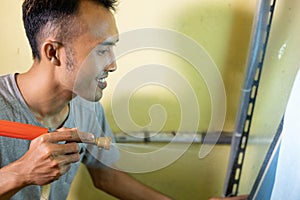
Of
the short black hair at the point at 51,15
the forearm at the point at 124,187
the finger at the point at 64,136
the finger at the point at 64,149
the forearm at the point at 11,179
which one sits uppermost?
the short black hair at the point at 51,15

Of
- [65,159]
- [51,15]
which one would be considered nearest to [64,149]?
[65,159]

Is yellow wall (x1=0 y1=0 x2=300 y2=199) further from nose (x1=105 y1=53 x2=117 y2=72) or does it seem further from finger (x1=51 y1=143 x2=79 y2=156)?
finger (x1=51 y1=143 x2=79 y2=156)

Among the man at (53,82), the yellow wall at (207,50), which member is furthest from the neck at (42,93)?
the yellow wall at (207,50)

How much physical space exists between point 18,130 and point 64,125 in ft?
0.74

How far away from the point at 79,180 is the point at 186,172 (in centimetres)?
30

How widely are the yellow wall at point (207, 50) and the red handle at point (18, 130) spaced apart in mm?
263

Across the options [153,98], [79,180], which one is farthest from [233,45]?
[79,180]

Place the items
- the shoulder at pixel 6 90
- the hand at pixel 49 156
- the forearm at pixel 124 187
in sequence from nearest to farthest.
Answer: the hand at pixel 49 156, the shoulder at pixel 6 90, the forearm at pixel 124 187

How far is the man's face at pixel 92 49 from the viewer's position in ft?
2.41

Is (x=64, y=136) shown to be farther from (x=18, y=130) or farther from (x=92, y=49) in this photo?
(x=92, y=49)

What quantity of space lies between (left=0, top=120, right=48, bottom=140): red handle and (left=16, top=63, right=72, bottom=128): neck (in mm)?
151

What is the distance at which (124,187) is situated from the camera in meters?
0.98

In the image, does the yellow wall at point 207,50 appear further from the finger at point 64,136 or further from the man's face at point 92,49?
the finger at point 64,136

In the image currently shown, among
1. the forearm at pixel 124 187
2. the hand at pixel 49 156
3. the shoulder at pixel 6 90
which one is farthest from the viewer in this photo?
the forearm at pixel 124 187
